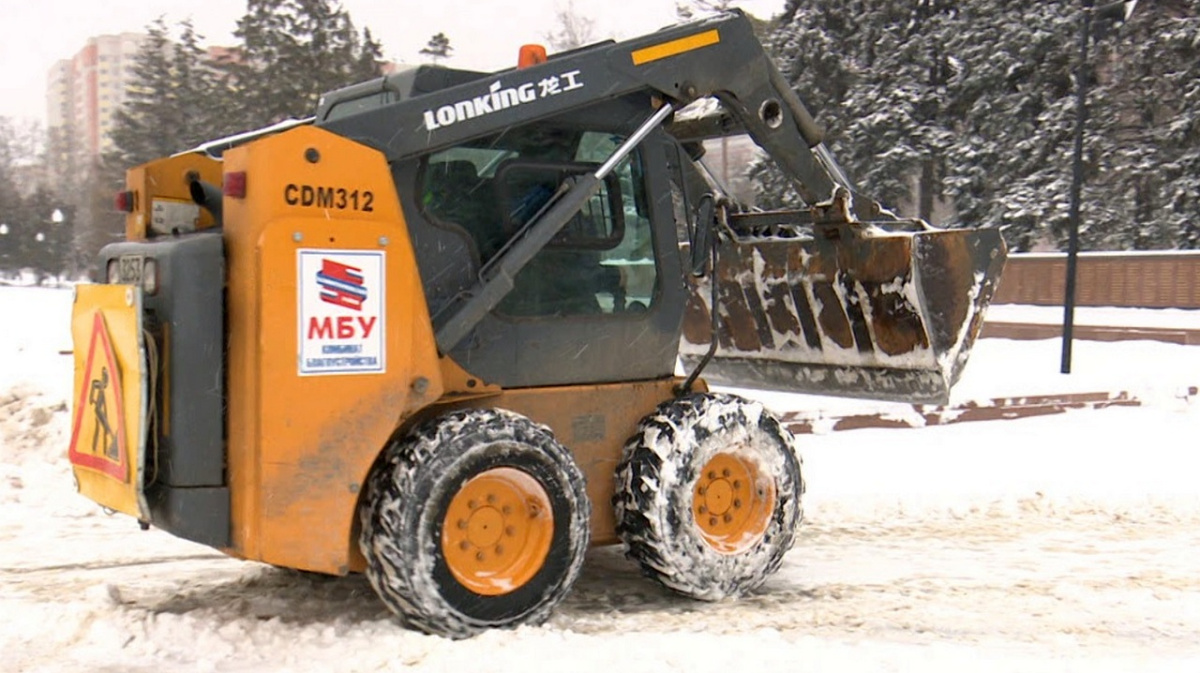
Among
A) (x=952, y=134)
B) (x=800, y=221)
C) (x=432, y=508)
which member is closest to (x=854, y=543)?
(x=800, y=221)

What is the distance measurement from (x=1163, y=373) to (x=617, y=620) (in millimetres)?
13406

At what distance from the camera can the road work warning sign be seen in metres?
4.39

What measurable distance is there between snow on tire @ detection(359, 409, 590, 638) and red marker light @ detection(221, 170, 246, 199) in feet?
3.83

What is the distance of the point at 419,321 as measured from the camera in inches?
186

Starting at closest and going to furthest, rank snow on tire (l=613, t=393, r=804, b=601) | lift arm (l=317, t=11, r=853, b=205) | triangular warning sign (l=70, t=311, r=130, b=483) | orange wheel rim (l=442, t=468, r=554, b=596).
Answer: triangular warning sign (l=70, t=311, r=130, b=483), orange wheel rim (l=442, t=468, r=554, b=596), lift arm (l=317, t=11, r=853, b=205), snow on tire (l=613, t=393, r=804, b=601)

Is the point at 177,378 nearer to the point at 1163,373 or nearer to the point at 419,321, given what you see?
the point at 419,321

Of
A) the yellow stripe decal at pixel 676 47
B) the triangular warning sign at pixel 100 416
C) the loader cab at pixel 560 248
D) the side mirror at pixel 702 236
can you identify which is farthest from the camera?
the side mirror at pixel 702 236

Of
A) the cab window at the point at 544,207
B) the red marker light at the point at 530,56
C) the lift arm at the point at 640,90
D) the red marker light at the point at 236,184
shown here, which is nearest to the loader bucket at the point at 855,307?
the lift arm at the point at 640,90

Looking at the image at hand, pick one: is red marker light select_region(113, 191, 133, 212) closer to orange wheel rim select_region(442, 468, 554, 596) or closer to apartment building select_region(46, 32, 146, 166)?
orange wheel rim select_region(442, 468, 554, 596)

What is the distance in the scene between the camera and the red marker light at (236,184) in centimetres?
443

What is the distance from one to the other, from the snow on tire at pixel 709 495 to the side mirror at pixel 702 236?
2.19ft

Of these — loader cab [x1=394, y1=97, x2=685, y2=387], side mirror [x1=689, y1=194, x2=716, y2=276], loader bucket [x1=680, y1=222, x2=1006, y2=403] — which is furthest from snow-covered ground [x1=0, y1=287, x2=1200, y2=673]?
side mirror [x1=689, y1=194, x2=716, y2=276]

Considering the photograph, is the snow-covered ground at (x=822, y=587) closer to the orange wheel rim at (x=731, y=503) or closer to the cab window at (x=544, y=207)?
the orange wheel rim at (x=731, y=503)

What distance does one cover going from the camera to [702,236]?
19.1 feet
